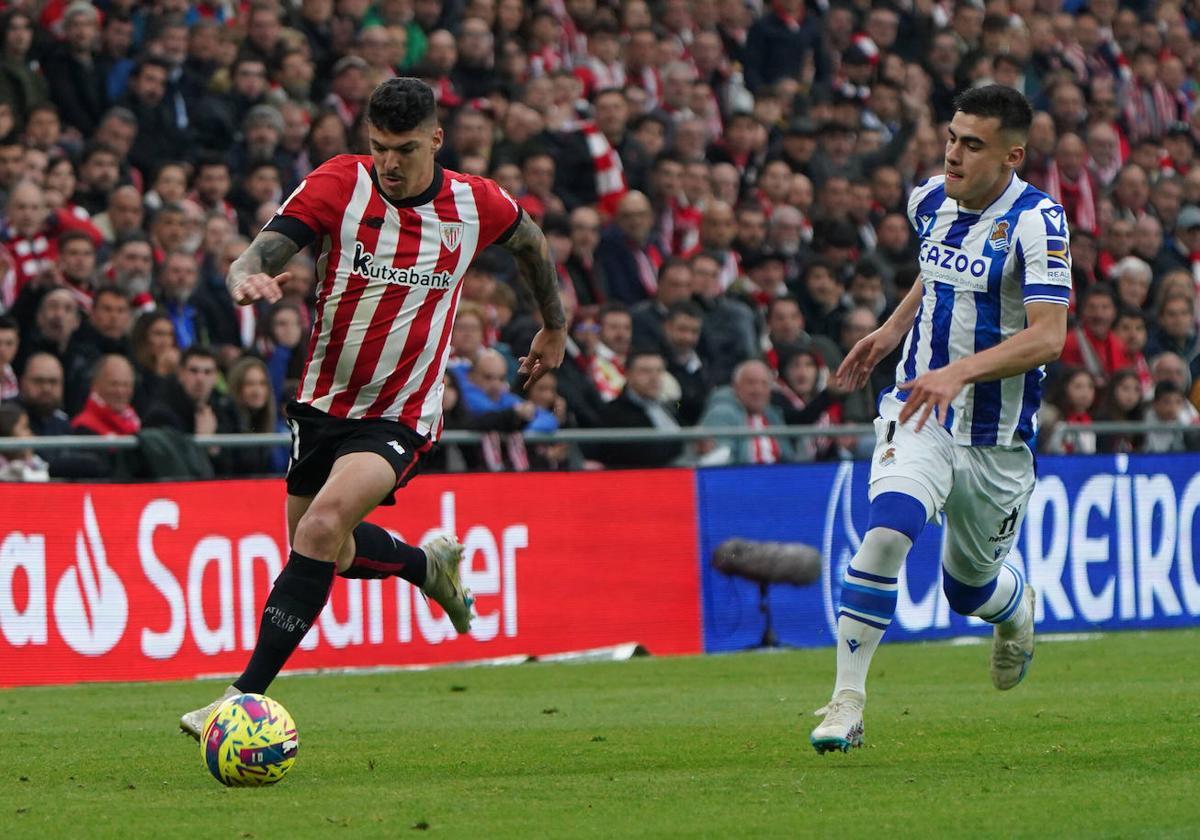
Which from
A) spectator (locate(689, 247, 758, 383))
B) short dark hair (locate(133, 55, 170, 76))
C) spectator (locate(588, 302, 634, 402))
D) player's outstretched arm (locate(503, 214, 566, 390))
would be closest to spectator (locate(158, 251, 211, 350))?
short dark hair (locate(133, 55, 170, 76))

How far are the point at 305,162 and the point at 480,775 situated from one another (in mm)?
9251

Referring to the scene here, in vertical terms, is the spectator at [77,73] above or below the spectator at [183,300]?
above

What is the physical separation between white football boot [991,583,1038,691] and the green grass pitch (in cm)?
24

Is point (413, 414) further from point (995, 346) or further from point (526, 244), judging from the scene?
point (995, 346)

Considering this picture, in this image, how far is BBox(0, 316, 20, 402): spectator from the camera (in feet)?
42.2

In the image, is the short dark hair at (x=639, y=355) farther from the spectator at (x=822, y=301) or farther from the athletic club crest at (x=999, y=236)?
the athletic club crest at (x=999, y=236)

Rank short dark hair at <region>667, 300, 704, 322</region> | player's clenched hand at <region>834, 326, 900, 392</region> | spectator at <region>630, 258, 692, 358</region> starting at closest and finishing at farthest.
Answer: player's clenched hand at <region>834, 326, 900, 392</region>
short dark hair at <region>667, 300, 704, 322</region>
spectator at <region>630, 258, 692, 358</region>

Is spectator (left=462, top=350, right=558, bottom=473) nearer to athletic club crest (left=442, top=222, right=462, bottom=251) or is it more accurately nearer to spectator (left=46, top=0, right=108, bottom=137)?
spectator (left=46, top=0, right=108, bottom=137)

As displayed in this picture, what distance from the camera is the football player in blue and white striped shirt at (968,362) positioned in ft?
26.1

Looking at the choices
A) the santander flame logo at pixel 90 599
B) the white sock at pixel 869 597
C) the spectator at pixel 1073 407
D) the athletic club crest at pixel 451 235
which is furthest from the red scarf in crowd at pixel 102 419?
the spectator at pixel 1073 407

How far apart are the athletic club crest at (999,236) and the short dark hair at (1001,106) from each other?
1.26 ft

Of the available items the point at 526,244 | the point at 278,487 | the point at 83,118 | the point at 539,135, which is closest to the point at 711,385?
the point at 539,135

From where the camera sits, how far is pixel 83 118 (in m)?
16.0

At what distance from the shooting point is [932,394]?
7.32 metres
